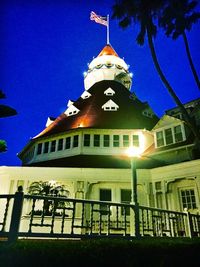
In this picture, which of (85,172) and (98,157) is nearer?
(85,172)

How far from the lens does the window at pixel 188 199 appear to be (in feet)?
56.6

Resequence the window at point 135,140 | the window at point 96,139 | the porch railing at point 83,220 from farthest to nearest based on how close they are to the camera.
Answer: the window at point 135,140 < the window at point 96,139 < the porch railing at point 83,220

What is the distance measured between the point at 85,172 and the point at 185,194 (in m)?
7.58

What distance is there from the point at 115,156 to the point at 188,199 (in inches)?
281

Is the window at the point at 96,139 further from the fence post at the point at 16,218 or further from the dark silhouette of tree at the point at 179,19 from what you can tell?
the fence post at the point at 16,218

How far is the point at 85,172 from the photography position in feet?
61.3

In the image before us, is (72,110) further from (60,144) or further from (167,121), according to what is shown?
(167,121)

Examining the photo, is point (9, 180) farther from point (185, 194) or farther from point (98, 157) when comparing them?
point (185, 194)

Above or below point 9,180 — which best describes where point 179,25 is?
above

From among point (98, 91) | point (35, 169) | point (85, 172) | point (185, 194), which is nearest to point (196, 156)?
point (185, 194)

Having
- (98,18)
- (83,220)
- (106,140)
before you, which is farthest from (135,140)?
(98,18)

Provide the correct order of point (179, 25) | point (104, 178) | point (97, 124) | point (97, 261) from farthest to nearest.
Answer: point (97, 124) → point (104, 178) → point (179, 25) → point (97, 261)

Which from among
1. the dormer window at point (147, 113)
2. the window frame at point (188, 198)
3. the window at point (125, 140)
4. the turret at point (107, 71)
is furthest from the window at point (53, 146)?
the turret at point (107, 71)

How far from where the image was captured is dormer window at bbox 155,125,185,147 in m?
19.8
